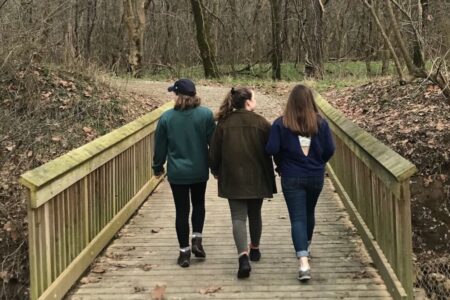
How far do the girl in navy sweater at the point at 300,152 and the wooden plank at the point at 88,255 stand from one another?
6.38 ft

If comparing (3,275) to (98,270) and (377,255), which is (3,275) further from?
(377,255)

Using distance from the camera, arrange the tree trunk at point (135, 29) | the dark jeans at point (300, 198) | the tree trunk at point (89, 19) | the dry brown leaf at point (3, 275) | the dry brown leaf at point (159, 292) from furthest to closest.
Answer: the tree trunk at point (89, 19), the tree trunk at point (135, 29), the dry brown leaf at point (3, 275), the dark jeans at point (300, 198), the dry brown leaf at point (159, 292)

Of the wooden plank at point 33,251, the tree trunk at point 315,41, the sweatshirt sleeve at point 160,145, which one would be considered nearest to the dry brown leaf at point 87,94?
the sweatshirt sleeve at point 160,145

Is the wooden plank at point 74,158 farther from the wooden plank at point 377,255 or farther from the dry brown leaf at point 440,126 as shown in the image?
the dry brown leaf at point 440,126

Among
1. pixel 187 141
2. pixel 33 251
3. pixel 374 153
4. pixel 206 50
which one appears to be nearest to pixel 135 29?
pixel 206 50

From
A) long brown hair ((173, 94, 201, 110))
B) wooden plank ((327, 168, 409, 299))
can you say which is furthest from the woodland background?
long brown hair ((173, 94, 201, 110))

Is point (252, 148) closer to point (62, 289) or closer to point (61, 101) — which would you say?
point (62, 289)

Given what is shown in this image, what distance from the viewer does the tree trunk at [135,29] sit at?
24.2 m

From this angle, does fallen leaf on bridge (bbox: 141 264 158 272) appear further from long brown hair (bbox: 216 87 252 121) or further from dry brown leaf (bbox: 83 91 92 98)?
dry brown leaf (bbox: 83 91 92 98)

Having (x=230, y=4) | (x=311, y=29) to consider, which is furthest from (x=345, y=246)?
(x=230, y=4)

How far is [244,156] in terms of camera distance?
526 centimetres

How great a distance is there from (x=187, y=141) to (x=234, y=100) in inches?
24.8

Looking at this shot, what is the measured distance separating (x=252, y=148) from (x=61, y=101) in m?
8.05

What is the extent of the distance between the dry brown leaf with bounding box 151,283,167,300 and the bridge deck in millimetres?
35
